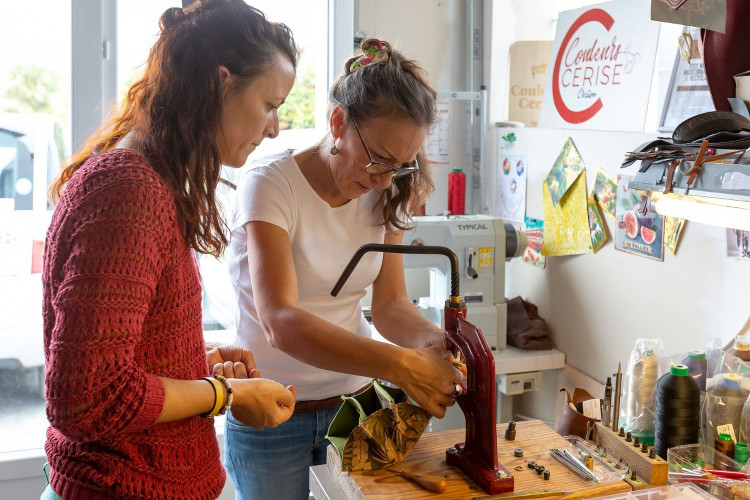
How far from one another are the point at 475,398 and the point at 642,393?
574mm

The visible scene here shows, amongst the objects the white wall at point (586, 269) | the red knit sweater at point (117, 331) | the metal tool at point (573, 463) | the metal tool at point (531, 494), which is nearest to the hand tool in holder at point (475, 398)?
the metal tool at point (531, 494)

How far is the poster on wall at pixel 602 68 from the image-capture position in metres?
2.40

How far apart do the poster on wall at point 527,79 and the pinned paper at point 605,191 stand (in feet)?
2.26

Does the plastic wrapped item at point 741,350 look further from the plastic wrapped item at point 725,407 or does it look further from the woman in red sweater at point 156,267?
the woman in red sweater at point 156,267

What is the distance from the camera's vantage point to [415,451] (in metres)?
1.51

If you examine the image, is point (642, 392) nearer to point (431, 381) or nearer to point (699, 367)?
point (699, 367)

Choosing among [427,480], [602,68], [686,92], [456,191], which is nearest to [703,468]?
[427,480]

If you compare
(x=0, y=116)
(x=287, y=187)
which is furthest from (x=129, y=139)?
(x=0, y=116)

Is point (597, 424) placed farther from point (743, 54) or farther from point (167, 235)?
point (167, 235)

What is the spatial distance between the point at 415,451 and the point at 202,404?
1.66 ft

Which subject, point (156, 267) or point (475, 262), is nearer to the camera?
point (156, 267)

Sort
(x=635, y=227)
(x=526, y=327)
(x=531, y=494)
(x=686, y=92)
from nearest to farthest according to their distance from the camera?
(x=531, y=494) → (x=686, y=92) → (x=635, y=227) → (x=526, y=327)

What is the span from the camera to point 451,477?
141 cm

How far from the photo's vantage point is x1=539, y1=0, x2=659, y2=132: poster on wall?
7.89ft
